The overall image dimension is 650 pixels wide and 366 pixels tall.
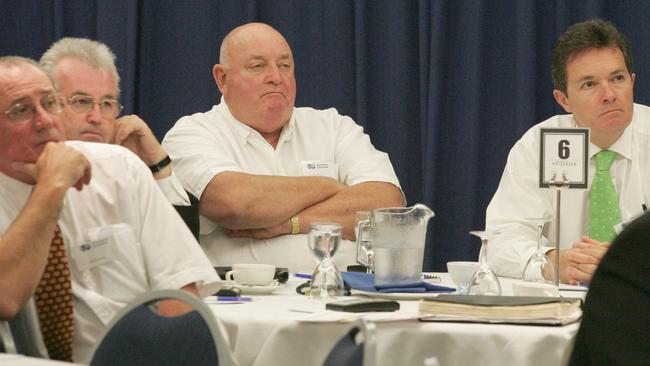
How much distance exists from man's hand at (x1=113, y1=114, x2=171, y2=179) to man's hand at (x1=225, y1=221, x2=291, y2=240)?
0.36 metres

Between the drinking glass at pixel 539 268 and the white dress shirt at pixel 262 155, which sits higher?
the white dress shirt at pixel 262 155

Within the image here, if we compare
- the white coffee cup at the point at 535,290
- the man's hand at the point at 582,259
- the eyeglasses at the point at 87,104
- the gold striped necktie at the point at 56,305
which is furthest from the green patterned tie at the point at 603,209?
the gold striped necktie at the point at 56,305

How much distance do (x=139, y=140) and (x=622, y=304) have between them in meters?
2.85

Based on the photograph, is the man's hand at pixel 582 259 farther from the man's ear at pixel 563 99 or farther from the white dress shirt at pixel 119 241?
the white dress shirt at pixel 119 241

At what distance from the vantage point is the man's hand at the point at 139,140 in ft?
12.9

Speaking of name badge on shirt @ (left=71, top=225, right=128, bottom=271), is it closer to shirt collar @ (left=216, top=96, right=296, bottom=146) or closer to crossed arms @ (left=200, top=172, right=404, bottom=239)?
crossed arms @ (left=200, top=172, right=404, bottom=239)

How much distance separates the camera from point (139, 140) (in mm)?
3971

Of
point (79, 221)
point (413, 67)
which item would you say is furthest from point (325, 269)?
point (413, 67)

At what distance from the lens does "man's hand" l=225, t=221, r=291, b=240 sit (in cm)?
407

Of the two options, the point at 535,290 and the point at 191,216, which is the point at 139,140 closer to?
the point at 191,216

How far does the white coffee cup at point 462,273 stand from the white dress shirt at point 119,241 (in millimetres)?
684

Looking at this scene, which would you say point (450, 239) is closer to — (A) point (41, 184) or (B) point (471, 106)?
(B) point (471, 106)

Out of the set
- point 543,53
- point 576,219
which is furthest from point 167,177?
point 543,53

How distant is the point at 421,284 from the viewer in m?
2.99
